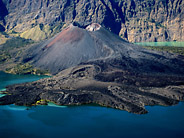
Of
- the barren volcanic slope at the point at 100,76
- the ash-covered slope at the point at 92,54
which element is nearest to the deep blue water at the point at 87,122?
the barren volcanic slope at the point at 100,76

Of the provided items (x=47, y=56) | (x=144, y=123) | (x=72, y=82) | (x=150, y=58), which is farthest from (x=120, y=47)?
(x=144, y=123)

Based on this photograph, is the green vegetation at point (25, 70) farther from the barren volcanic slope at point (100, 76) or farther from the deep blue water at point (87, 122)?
the deep blue water at point (87, 122)

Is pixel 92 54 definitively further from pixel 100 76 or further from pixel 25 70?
pixel 25 70

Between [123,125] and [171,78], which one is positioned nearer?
[123,125]

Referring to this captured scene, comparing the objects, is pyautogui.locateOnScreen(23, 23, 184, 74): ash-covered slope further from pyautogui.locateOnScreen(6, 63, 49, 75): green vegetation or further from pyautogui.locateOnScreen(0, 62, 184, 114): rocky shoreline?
pyautogui.locateOnScreen(0, 62, 184, 114): rocky shoreline

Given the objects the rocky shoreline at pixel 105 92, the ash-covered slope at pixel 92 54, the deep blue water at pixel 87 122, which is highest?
the ash-covered slope at pixel 92 54

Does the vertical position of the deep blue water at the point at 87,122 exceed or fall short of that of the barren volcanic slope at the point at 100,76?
it falls short

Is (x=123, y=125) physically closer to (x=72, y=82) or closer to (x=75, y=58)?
(x=72, y=82)
